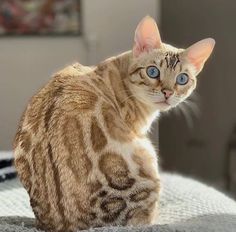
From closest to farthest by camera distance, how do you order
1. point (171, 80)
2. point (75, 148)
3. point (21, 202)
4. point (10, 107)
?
1. point (75, 148)
2. point (171, 80)
3. point (21, 202)
4. point (10, 107)

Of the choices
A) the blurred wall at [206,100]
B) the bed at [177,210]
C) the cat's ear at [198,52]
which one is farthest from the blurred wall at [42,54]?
the cat's ear at [198,52]

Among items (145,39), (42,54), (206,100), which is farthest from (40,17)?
(145,39)

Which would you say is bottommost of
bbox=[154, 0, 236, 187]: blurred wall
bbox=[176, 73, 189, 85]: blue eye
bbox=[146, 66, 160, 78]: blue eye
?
bbox=[154, 0, 236, 187]: blurred wall

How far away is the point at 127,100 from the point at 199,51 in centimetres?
22

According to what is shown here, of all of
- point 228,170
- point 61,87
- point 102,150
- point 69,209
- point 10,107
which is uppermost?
point 61,87

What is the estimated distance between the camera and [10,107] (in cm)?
273

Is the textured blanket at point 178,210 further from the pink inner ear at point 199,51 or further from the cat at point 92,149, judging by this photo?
the pink inner ear at point 199,51

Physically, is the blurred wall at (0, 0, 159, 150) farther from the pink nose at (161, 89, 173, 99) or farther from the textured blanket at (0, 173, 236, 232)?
the pink nose at (161, 89, 173, 99)

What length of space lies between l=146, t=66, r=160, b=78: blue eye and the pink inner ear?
0.10 metres

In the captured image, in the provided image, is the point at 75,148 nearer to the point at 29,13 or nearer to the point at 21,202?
the point at 21,202

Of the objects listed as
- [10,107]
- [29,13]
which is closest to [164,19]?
[29,13]

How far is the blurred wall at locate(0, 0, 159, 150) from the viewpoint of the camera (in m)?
2.67

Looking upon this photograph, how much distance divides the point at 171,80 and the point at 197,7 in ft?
5.67

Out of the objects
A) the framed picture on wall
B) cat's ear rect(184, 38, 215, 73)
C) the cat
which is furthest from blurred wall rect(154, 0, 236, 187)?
the cat
